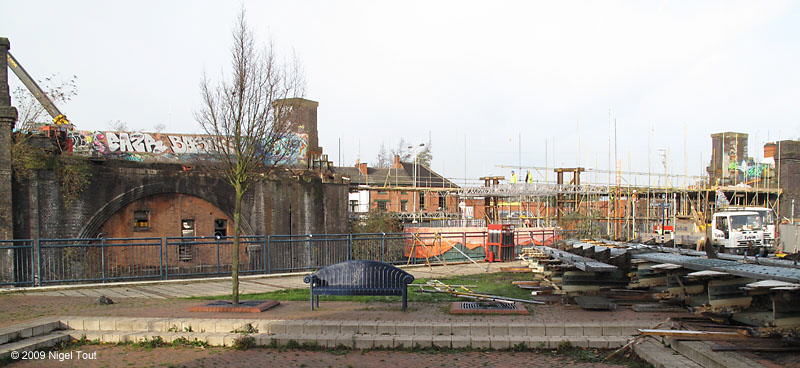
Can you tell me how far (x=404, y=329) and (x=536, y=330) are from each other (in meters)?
2.05

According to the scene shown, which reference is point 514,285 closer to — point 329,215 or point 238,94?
point 238,94

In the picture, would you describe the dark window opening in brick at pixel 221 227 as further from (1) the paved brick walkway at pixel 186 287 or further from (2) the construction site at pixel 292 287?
(1) the paved brick walkway at pixel 186 287

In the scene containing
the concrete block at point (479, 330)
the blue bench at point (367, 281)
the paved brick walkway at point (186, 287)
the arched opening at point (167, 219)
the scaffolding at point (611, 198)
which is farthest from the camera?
the scaffolding at point (611, 198)

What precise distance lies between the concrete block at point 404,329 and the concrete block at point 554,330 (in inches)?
82.0

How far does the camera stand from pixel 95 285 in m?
14.5

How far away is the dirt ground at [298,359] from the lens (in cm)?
746

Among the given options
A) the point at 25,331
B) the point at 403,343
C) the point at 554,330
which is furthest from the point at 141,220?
the point at 554,330

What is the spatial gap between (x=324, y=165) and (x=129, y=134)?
A: 9442 millimetres

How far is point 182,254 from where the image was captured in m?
23.7

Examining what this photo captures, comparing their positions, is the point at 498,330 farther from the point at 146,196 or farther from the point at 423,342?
the point at 146,196

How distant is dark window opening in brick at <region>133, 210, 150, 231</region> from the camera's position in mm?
23625

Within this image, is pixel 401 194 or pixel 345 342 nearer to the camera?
pixel 345 342

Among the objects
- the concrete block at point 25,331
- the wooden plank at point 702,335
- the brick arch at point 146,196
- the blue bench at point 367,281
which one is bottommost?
the concrete block at point 25,331

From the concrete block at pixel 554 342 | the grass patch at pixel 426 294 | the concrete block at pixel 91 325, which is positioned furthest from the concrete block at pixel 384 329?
the concrete block at pixel 91 325
